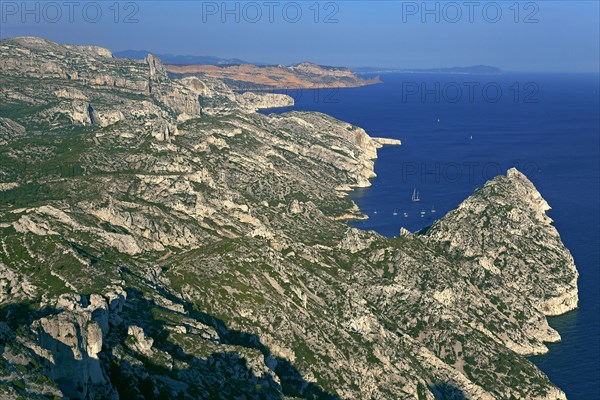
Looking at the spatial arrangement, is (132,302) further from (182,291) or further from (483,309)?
(483,309)

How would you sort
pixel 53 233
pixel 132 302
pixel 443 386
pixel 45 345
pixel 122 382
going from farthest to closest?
pixel 53 233 → pixel 443 386 → pixel 132 302 → pixel 122 382 → pixel 45 345

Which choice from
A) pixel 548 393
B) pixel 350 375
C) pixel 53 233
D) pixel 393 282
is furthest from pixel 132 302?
pixel 548 393

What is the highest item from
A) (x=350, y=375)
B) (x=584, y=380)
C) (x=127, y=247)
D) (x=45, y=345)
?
(x=45, y=345)

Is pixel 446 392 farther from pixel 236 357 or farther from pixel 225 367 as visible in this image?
pixel 225 367

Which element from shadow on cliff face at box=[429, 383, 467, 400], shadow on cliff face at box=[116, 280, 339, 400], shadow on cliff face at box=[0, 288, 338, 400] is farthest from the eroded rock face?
shadow on cliff face at box=[429, 383, 467, 400]

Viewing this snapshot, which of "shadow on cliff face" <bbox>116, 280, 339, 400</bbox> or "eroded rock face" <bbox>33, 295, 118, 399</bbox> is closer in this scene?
"eroded rock face" <bbox>33, 295, 118, 399</bbox>

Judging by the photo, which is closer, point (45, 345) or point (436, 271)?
point (45, 345)

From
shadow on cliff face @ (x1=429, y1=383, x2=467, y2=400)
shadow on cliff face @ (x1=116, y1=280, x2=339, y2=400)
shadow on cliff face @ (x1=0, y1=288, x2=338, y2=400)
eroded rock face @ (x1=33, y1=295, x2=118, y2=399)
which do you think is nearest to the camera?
eroded rock face @ (x1=33, y1=295, x2=118, y2=399)

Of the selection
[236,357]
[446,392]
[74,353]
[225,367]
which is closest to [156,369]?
[225,367]

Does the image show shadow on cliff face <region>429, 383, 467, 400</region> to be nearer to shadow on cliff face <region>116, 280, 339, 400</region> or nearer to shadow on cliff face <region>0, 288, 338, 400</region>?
shadow on cliff face <region>116, 280, 339, 400</region>

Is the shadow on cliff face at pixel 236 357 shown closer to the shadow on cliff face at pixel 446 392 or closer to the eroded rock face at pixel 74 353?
the eroded rock face at pixel 74 353
